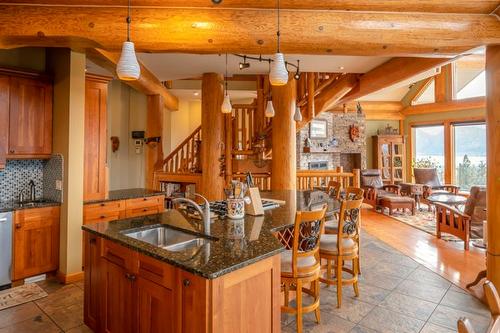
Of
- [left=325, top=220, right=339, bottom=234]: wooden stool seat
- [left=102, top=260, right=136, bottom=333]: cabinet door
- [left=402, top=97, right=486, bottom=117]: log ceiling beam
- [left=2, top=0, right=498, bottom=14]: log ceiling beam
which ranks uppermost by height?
[left=402, top=97, right=486, bottom=117]: log ceiling beam

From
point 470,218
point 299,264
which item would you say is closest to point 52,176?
point 299,264

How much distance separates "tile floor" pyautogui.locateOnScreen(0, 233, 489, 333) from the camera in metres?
2.68

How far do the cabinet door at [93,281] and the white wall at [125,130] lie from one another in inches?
197

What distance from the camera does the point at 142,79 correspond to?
Result: 5.21 metres

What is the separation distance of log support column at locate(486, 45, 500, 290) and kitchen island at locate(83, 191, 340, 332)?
2201 mm

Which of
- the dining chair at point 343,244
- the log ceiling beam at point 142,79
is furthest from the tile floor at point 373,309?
→ the log ceiling beam at point 142,79

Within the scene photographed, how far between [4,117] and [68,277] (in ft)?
6.52

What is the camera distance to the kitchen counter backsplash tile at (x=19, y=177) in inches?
146

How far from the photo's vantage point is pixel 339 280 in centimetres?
301

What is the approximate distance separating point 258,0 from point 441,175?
31.0 ft

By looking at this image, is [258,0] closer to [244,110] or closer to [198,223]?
[198,223]

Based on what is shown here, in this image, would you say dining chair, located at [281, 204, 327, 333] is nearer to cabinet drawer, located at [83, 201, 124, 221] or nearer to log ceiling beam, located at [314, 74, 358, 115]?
cabinet drawer, located at [83, 201, 124, 221]

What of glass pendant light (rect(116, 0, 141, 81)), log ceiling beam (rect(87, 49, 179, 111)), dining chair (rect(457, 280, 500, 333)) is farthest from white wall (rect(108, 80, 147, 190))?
dining chair (rect(457, 280, 500, 333))

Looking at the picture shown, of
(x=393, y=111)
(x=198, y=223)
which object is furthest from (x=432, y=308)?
(x=393, y=111)
